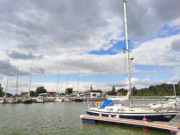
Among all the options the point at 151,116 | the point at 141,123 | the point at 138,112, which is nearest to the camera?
the point at 141,123

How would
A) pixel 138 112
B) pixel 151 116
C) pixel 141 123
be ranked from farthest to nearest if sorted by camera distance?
pixel 138 112 → pixel 151 116 → pixel 141 123

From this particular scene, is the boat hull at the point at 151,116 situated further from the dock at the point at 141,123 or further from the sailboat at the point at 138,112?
the dock at the point at 141,123

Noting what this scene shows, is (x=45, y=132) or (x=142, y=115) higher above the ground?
(x=142, y=115)

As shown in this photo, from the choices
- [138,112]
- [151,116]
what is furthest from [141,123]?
[151,116]

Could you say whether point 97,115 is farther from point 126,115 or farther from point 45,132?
point 45,132

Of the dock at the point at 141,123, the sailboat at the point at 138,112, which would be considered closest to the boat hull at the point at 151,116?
the sailboat at the point at 138,112

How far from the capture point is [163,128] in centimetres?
1966

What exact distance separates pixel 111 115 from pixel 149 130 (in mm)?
6831

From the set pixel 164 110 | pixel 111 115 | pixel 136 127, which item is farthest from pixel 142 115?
pixel 111 115

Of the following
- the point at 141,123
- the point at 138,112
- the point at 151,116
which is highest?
the point at 138,112

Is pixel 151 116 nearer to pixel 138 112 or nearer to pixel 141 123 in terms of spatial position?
pixel 138 112

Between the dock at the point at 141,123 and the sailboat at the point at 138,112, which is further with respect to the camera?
the sailboat at the point at 138,112

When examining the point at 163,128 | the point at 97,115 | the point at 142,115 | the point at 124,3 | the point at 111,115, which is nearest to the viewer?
the point at 163,128

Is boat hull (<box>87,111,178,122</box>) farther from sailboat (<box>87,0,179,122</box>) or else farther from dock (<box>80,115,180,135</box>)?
dock (<box>80,115,180,135</box>)
